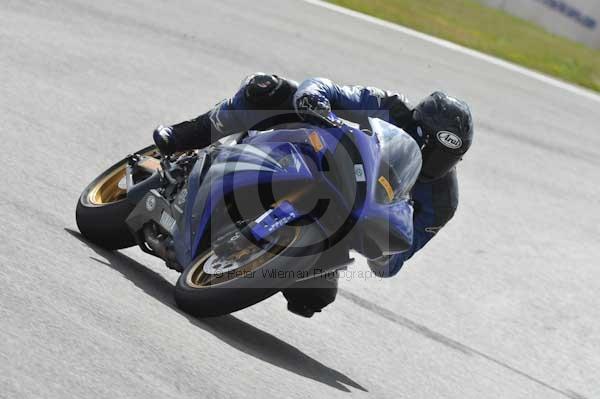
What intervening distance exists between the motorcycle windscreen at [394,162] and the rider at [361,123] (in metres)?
0.32

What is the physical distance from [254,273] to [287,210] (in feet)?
1.00

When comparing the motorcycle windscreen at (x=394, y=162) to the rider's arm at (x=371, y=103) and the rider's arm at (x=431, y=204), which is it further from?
the rider's arm at (x=431, y=204)

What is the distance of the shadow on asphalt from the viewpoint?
497 centimetres

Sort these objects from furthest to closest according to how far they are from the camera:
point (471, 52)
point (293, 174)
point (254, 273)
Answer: point (471, 52), point (293, 174), point (254, 273)

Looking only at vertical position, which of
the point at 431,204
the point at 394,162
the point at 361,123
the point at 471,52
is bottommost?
the point at 471,52

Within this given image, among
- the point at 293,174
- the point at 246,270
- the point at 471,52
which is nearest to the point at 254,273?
the point at 246,270

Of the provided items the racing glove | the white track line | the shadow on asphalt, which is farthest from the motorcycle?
the white track line

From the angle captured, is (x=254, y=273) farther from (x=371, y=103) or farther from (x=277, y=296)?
(x=277, y=296)

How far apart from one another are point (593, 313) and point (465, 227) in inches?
59.0

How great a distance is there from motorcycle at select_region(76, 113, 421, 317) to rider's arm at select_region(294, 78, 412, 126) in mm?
411

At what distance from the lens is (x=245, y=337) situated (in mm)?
5234

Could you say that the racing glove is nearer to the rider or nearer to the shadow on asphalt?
the rider

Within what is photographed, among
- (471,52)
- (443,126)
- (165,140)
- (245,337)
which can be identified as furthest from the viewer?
(471,52)

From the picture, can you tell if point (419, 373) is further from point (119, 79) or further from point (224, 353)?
point (119, 79)
